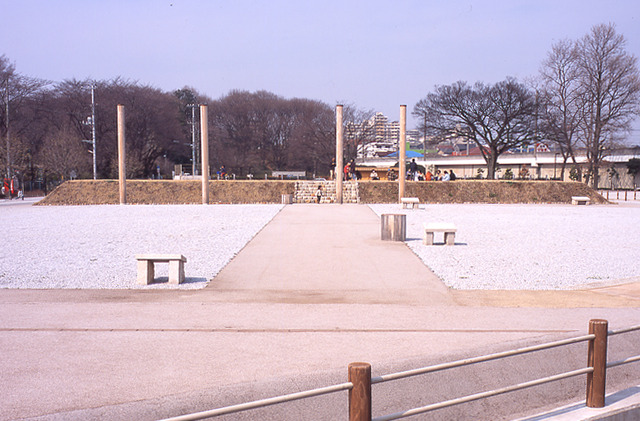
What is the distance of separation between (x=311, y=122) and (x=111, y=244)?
6608 centimetres

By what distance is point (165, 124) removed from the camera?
224 feet

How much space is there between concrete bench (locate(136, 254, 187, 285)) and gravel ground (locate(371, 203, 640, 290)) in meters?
A: 4.70

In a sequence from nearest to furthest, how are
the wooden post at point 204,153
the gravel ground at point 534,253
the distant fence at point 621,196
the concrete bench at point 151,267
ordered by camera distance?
the concrete bench at point 151,267, the gravel ground at point 534,253, the wooden post at point 204,153, the distant fence at point 621,196

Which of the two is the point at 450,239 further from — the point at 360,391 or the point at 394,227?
the point at 360,391

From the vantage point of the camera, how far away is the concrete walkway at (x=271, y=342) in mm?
5402

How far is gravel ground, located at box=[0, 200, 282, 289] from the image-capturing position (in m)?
11.0

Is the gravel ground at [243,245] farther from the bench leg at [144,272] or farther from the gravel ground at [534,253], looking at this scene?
the bench leg at [144,272]

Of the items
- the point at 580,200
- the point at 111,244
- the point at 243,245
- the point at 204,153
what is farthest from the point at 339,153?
the point at 111,244

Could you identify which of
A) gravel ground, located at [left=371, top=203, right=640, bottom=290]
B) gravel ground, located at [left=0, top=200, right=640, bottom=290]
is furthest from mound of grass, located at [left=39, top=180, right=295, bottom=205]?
gravel ground, located at [left=371, top=203, right=640, bottom=290]

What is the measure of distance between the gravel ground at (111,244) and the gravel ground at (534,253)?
4.88 meters

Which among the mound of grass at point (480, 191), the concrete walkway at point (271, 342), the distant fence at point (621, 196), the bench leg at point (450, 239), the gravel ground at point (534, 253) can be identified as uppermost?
the mound of grass at point (480, 191)

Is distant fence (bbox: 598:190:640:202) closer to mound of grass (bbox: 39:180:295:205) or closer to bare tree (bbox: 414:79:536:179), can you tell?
bare tree (bbox: 414:79:536:179)

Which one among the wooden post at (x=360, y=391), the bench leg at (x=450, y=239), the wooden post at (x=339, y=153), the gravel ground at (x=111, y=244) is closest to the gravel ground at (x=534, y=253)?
the bench leg at (x=450, y=239)

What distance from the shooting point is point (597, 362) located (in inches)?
194
